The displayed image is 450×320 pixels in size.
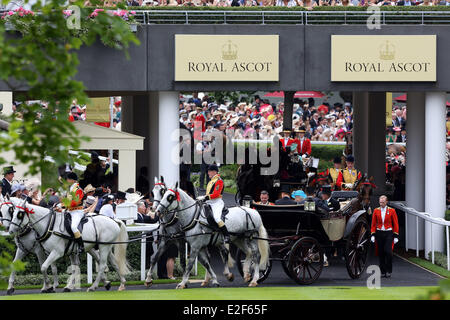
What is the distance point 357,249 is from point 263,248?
2221mm

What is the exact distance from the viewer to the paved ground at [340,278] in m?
18.8

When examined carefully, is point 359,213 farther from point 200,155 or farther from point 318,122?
point 318,122

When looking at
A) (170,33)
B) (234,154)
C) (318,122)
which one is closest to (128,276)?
(170,33)

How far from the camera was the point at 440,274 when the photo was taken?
68.9 feet

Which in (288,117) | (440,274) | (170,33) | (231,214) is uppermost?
(170,33)

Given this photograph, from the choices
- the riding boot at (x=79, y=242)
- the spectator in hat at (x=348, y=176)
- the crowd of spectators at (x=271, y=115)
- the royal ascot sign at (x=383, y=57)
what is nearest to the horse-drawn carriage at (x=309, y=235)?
the spectator in hat at (x=348, y=176)

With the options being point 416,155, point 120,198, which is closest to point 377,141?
point 416,155

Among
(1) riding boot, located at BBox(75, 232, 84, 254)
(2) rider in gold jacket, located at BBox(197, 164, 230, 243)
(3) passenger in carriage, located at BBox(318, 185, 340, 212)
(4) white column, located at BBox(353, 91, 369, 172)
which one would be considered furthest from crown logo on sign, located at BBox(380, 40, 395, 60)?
(1) riding boot, located at BBox(75, 232, 84, 254)

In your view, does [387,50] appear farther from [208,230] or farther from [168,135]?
[208,230]

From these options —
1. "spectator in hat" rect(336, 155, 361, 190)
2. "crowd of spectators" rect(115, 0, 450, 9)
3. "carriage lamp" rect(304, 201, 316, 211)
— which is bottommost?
"carriage lamp" rect(304, 201, 316, 211)

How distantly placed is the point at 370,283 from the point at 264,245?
2008mm

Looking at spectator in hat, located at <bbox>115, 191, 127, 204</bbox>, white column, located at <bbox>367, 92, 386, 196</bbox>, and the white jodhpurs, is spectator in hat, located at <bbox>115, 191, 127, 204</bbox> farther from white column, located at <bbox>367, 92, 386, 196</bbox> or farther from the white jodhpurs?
white column, located at <bbox>367, 92, 386, 196</bbox>

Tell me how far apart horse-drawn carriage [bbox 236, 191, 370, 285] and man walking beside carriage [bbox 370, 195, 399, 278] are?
0.50 metres

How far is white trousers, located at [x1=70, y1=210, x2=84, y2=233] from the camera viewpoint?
17.3 metres
